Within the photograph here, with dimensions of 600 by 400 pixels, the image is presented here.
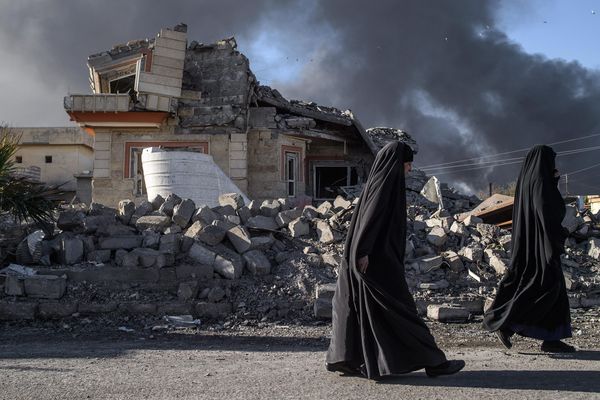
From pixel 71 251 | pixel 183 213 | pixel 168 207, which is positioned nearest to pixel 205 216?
pixel 183 213

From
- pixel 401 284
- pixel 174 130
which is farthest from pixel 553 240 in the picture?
pixel 174 130

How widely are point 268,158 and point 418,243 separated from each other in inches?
331

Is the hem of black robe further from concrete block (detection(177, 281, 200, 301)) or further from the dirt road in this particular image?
concrete block (detection(177, 281, 200, 301))

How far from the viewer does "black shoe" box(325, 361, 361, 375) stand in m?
4.32

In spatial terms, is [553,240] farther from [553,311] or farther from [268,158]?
Result: [268,158]

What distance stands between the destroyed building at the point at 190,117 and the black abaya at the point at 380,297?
12137 millimetres

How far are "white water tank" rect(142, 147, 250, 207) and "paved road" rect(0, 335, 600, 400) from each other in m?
5.40

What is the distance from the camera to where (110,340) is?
6539mm

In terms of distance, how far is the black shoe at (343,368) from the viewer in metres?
4.32

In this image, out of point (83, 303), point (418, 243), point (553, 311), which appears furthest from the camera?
point (418, 243)

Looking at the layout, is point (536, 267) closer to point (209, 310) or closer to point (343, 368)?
point (343, 368)

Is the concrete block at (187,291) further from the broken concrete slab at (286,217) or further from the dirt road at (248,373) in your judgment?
the broken concrete slab at (286,217)

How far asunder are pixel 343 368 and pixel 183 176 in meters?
7.49

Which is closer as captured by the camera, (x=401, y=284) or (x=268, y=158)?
(x=401, y=284)
